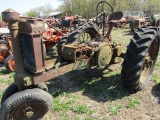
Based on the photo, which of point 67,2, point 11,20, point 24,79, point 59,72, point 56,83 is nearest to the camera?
point 11,20

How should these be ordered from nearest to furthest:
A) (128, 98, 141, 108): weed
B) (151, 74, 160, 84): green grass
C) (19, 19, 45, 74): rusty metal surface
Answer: (19, 19, 45, 74): rusty metal surface < (128, 98, 141, 108): weed < (151, 74, 160, 84): green grass

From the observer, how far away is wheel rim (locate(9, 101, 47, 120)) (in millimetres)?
2533

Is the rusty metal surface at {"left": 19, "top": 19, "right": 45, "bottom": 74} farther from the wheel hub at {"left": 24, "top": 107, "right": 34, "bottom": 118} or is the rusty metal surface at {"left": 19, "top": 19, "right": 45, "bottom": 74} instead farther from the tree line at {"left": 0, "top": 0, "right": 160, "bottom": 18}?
the tree line at {"left": 0, "top": 0, "right": 160, "bottom": 18}

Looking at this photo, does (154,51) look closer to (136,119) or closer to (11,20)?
(136,119)

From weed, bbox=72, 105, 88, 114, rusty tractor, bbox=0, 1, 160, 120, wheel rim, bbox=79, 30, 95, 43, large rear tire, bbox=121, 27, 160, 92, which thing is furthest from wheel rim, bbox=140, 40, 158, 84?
wheel rim, bbox=79, 30, 95, 43

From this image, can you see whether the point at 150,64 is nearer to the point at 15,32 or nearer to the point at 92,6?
the point at 15,32

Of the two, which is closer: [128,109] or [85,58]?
[128,109]

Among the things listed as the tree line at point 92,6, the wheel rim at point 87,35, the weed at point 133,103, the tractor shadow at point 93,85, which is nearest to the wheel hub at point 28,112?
the tractor shadow at point 93,85

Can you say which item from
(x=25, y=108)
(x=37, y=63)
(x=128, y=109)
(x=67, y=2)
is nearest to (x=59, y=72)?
(x=37, y=63)

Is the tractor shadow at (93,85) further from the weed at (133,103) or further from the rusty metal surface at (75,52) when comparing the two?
the rusty metal surface at (75,52)

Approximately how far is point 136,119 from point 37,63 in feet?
5.66

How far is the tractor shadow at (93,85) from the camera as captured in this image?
363 cm

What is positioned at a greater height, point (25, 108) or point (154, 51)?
point (154, 51)

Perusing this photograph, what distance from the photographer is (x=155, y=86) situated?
3900mm
